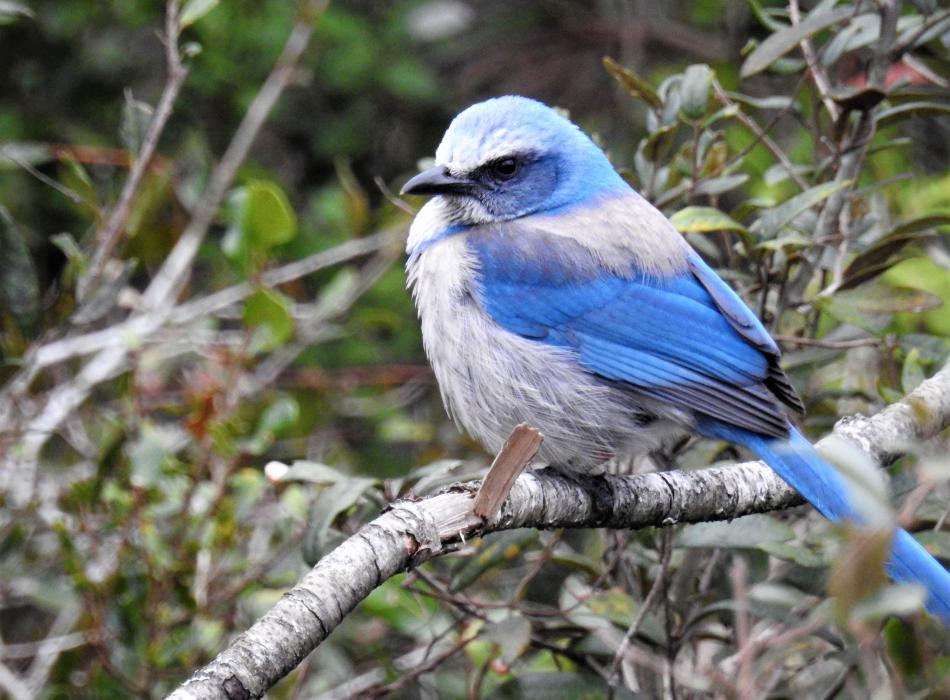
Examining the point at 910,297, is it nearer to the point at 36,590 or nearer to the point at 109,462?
the point at 109,462

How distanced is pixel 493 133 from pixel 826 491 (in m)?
1.49

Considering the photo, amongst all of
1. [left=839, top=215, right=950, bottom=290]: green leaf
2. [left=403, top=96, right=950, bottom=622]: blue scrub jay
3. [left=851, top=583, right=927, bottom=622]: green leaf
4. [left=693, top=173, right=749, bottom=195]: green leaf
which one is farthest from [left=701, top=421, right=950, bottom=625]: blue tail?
[left=851, top=583, right=927, bottom=622]: green leaf

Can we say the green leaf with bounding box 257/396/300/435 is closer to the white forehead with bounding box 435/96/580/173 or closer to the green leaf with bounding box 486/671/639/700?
the white forehead with bounding box 435/96/580/173

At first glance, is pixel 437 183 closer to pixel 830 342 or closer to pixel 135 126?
pixel 135 126

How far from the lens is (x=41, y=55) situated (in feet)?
21.6

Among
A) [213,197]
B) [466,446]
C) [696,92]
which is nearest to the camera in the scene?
[696,92]

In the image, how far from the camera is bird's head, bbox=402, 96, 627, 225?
3.76 metres

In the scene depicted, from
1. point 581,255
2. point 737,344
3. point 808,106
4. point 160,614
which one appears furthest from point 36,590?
point 808,106

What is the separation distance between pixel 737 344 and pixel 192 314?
214 cm

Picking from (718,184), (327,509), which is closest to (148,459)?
(327,509)

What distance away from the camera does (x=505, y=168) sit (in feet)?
12.5

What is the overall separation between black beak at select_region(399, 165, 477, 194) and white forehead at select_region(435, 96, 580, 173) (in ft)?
0.10

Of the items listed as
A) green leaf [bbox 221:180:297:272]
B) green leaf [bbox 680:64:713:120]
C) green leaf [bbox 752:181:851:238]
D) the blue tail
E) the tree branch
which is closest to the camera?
the tree branch

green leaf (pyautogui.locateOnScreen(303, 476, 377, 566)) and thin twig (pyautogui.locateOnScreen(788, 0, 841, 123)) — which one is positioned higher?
thin twig (pyautogui.locateOnScreen(788, 0, 841, 123))
